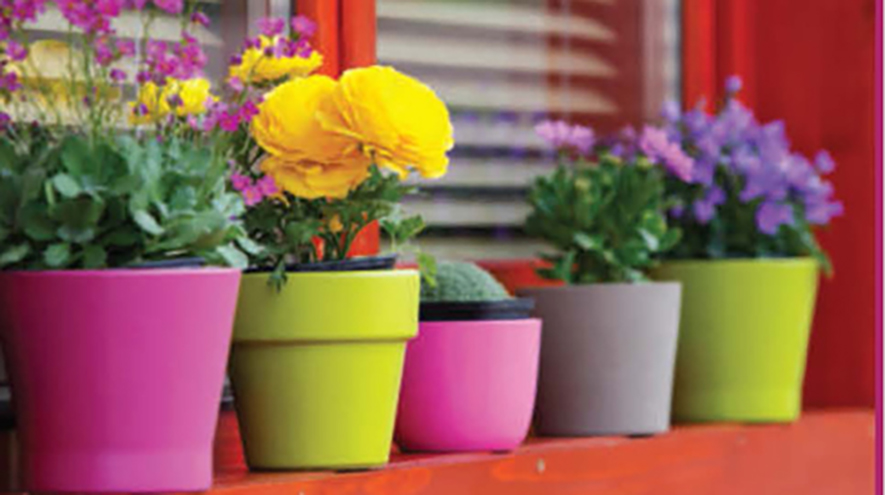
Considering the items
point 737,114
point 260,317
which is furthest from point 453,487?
point 737,114

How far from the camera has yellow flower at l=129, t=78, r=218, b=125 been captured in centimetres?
157

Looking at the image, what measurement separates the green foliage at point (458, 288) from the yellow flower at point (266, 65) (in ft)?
0.97

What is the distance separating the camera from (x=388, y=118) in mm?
1638

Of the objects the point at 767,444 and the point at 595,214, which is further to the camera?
the point at 767,444

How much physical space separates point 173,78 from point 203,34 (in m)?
0.28

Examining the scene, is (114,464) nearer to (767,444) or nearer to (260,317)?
(260,317)

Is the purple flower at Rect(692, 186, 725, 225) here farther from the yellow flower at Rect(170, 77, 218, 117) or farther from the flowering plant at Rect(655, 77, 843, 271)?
the yellow flower at Rect(170, 77, 218, 117)

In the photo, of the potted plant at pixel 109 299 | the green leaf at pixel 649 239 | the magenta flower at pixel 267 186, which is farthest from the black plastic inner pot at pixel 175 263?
the green leaf at pixel 649 239

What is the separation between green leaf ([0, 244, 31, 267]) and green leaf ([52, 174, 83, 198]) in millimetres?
55

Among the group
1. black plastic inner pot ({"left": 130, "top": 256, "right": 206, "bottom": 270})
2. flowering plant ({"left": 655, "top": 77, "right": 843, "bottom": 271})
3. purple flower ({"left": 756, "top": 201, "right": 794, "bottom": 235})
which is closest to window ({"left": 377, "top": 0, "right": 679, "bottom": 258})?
flowering plant ({"left": 655, "top": 77, "right": 843, "bottom": 271})

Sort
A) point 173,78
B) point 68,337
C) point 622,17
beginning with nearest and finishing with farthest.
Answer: point 68,337, point 173,78, point 622,17

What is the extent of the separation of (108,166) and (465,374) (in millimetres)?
520

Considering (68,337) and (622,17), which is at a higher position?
(622,17)

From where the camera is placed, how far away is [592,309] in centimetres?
204
